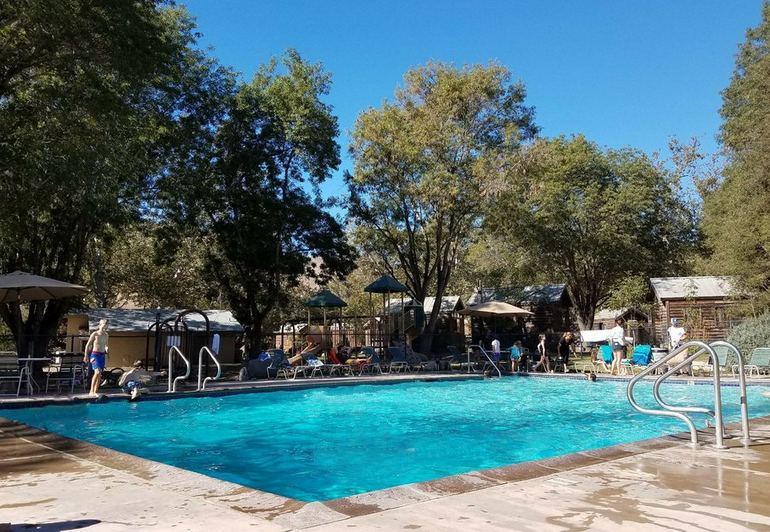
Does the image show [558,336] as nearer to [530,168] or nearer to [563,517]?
[530,168]

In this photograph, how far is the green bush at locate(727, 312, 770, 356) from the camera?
17.8m

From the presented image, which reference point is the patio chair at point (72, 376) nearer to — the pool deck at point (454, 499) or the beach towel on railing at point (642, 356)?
the pool deck at point (454, 499)

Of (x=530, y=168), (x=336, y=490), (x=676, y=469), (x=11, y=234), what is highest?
(x=530, y=168)

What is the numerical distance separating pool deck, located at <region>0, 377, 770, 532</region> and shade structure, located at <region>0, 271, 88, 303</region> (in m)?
8.14

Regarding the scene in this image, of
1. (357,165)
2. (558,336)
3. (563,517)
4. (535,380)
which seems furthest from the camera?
(558,336)

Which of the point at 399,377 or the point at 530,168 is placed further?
the point at 530,168

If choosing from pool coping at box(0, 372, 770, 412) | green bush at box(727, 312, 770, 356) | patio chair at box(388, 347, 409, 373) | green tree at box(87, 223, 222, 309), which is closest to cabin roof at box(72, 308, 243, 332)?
green tree at box(87, 223, 222, 309)

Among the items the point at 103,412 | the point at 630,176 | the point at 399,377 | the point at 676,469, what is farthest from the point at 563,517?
Answer: the point at 630,176

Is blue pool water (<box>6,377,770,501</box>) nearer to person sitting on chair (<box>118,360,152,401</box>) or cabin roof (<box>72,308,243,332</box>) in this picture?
person sitting on chair (<box>118,360,152,401</box>)

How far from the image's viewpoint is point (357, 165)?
26000mm

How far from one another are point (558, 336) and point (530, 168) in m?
8.74

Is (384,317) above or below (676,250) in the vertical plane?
below

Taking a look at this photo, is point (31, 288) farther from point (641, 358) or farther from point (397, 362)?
point (641, 358)

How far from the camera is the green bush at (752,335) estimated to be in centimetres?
1783
